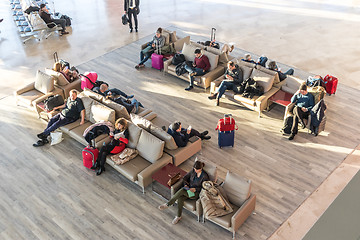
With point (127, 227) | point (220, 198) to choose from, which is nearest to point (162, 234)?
point (127, 227)

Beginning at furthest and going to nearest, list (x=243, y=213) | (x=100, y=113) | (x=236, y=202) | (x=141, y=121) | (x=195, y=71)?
(x=195, y=71), (x=100, y=113), (x=141, y=121), (x=236, y=202), (x=243, y=213)

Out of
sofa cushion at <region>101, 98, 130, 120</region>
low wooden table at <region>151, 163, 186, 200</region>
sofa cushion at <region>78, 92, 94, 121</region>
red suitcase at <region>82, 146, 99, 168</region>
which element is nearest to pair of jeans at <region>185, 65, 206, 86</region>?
sofa cushion at <region>101, 98, 130, 120</region>

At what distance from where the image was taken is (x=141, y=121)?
9.56 metres

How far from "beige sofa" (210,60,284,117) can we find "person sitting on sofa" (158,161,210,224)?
361cm

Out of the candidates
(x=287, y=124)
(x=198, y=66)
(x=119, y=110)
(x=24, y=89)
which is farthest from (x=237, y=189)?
(x=24, y=89)

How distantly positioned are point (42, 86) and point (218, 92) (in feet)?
16.9

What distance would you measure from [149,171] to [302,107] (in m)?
4.38

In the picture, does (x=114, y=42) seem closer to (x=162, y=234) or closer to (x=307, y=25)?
(x=307, y=25)

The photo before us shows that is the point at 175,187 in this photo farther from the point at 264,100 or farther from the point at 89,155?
the point at 264,100

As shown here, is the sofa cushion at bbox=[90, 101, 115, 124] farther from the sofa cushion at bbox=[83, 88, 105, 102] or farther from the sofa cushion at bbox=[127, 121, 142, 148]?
the sofa cushion at bbox=[127, 121, 142, 148]

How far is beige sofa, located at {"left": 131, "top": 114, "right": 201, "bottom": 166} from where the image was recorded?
914cm

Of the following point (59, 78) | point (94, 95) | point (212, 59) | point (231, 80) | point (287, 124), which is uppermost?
point (212, 59)

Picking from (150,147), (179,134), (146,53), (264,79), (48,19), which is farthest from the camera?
(48,19)

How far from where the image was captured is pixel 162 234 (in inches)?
311
